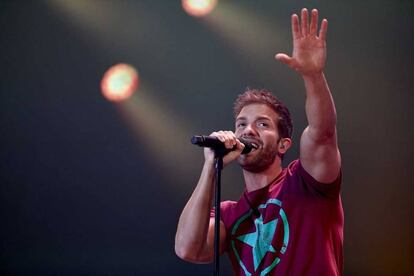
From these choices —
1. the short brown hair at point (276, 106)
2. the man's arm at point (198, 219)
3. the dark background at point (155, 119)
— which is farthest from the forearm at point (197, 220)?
the dark background at point (155, 119)

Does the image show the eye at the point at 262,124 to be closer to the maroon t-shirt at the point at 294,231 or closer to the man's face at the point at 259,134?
the man's face at the point at 259,134

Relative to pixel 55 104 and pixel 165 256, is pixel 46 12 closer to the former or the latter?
pixel 55 104

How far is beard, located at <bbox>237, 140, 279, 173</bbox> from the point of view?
5.56 feet

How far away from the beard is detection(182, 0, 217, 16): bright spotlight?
1.34 metres

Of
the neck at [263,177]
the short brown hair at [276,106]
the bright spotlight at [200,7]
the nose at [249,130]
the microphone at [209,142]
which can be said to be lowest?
the neck at [263,177]

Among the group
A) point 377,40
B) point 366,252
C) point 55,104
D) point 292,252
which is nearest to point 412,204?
point 366,252

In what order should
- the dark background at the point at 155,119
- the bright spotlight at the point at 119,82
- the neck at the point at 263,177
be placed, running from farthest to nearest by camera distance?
the bright spotlight at the point at 119,82 → the dark background at the point at 155,119 → the neck at the point at 263,177

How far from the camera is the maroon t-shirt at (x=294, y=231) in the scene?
1.45 m

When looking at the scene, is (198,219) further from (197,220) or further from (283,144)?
(283,144)

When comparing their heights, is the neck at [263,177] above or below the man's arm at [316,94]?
below

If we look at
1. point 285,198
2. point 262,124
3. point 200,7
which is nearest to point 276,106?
point 262,124

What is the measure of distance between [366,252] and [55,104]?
6.70ft

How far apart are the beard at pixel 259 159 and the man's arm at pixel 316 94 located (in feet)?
0.84

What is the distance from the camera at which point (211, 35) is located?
2.72 metres
